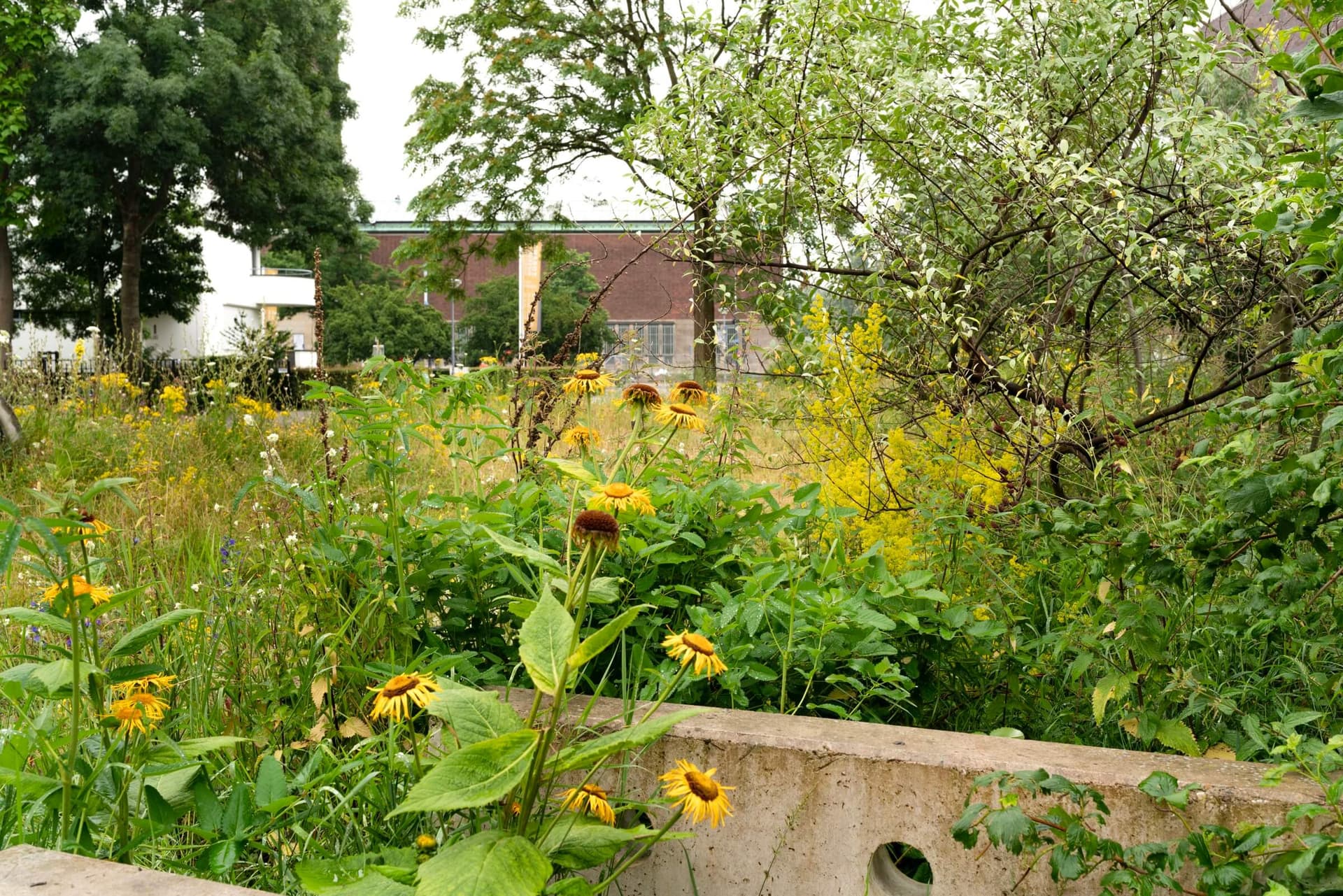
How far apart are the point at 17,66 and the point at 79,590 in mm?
22446

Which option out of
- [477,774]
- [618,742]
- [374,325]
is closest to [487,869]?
[477,774]

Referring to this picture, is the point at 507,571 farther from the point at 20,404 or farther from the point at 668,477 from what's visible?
the point at 20,404

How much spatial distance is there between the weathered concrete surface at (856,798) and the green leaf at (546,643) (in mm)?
477

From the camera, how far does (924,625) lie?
231 centimetres

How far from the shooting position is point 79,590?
1.64 m

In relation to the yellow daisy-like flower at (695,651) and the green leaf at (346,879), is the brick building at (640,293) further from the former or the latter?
the green leaf at (346,879)

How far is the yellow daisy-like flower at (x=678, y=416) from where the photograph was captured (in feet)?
6.20

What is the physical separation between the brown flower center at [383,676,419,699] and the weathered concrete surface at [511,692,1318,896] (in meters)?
0.52

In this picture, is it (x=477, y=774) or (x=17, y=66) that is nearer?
(x=477, y=774)

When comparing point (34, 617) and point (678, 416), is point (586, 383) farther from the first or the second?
point (34, 617)

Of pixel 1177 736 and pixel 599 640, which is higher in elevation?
pixel 599 640

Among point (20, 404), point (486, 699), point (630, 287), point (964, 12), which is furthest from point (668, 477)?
point (630, 287)

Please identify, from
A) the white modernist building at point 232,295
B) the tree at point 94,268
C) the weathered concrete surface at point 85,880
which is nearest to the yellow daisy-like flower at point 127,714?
the weathered concrete surface at point 85,880

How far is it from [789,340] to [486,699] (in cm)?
282
